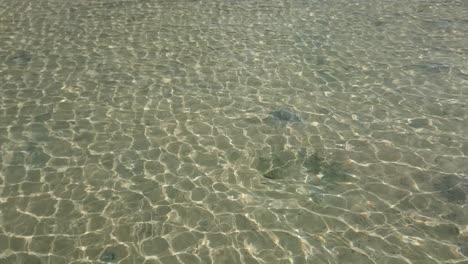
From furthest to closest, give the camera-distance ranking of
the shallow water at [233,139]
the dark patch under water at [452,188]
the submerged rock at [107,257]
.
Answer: the dark patch under water at [452,188] → the shallow water at [233,139] → the submerged rock at [107,257]

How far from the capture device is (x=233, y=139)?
714 centimetres

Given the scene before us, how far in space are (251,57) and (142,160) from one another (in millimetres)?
3883

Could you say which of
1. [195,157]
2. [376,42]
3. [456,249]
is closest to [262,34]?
[376,42]

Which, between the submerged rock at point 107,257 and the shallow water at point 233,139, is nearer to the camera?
the submerged rock at point 107,257

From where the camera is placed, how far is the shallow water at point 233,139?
5.41 meters

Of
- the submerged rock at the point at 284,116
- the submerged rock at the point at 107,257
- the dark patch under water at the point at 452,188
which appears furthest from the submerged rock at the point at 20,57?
the dark patch under water at the point at 452,188

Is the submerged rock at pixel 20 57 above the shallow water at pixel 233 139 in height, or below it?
below

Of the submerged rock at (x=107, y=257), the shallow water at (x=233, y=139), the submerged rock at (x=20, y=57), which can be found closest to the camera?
the submerged rock at (x=107, y=257)

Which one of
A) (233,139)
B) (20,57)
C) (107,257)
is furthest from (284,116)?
(20,57)

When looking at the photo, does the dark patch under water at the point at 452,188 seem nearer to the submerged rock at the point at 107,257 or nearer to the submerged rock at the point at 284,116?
the submerged rock at the point at 284,116

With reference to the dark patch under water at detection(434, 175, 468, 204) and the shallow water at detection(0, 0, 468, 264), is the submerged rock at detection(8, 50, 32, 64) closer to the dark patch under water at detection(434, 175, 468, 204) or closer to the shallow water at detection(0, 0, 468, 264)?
the shallow water at detection(0, 0, 468, 264)

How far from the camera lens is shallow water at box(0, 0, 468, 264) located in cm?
541

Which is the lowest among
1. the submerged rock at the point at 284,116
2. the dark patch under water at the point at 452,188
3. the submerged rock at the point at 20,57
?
the submerged rock at the point at 20,57

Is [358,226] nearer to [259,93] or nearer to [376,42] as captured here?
[259,93]
